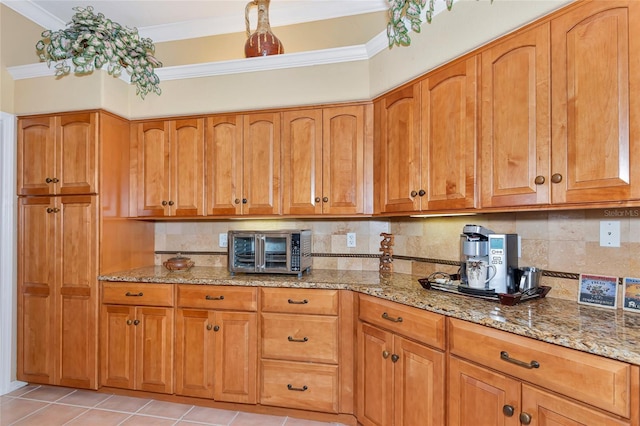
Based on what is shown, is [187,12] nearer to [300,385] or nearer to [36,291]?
[36,291]

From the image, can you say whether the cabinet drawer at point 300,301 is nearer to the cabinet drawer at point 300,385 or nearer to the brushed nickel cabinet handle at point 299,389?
the cabinet drawer at point 300,385

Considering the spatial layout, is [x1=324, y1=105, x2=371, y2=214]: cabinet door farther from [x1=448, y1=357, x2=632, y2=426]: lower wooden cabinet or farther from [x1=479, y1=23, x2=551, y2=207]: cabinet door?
[x1=448, y1=357, x2=632, y2=426]: lower wooden cabinet

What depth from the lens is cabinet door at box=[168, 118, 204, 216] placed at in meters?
2.75

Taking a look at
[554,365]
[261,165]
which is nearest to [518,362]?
[554,365]

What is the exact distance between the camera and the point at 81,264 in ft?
8.60

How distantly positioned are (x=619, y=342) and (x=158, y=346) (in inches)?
101

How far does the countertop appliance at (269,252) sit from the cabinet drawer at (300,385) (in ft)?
2.05

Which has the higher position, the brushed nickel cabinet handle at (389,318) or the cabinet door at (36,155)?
the cabinet door at (36,155)

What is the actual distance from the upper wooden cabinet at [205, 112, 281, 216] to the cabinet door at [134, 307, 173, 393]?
33.1 inches

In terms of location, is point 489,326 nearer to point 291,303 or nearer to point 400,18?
point 291,303

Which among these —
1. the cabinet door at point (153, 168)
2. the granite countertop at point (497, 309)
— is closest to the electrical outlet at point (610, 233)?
the granite countertop at point (497, 309)

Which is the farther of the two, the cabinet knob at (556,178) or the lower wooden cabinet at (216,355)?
the lower wooden cabinet at (216,355)

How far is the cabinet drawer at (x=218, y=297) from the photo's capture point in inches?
93.3

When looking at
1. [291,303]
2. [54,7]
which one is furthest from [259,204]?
[54,7]
